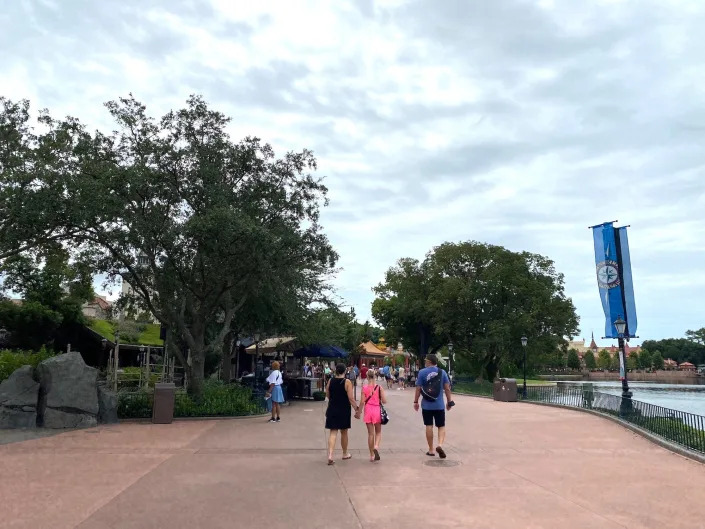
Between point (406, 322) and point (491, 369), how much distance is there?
9.00 metres

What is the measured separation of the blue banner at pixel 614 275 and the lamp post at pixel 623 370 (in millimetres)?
509

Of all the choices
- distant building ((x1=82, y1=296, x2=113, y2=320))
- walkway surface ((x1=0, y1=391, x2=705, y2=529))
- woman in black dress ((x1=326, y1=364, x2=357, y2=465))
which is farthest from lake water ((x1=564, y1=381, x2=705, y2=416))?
distant building ((x1=82, y1=296, x2=113, y2=320))

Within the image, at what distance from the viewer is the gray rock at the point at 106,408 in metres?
13.9

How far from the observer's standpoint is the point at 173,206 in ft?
52.5

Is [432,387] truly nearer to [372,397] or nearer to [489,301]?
[372,397]

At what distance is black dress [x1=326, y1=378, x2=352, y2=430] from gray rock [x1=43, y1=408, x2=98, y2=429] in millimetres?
7315

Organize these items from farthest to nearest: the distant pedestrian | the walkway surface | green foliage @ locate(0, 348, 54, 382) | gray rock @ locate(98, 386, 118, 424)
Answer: green foliage @ locate(0, 348, 54, 382), the distant pedestrian, gray rock @ locate(98, 386, 118, 424), the walkway surface

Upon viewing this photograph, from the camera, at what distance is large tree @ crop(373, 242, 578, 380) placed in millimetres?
40875

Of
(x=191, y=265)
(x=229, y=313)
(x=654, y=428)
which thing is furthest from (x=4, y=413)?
(x=654, y=428)

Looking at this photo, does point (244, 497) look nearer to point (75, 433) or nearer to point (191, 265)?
point (75, 433)

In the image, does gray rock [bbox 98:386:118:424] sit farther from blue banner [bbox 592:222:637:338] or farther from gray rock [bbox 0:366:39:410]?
blue banner [bbox 592:222:637:338]

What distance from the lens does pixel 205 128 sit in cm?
1617

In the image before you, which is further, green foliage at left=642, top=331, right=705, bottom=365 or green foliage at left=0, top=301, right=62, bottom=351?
green foliage at left=642, top=331, right=705, bottom=365

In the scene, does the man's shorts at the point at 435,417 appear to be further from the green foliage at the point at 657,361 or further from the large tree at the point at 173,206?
the green foliage at the point at 657,361
